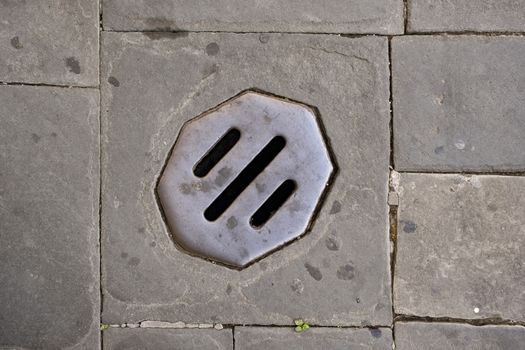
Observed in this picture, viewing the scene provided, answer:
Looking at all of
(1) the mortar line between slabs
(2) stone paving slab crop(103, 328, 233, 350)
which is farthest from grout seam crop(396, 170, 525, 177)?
(2) stone paving slab crop(103, 328, 233, 350)

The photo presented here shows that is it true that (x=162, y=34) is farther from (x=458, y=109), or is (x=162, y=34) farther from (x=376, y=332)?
(x=376, y=332)

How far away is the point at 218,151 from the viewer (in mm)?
1956

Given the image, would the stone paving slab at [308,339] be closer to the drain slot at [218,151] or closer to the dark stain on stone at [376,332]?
the dark stain on stone at [376,332]

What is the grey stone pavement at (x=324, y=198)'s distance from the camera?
1.86 metres

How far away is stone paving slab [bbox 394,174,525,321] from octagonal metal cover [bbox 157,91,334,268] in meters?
0.39

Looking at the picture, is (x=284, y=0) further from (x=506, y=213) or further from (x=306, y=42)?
(x=506, y=213)

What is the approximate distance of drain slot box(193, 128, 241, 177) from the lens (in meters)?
1.95

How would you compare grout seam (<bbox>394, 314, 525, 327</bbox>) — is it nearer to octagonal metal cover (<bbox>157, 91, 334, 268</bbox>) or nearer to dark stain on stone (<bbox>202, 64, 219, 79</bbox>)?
octagonal metal cover (<bbox>157, 91, 334, 268</bbox>)

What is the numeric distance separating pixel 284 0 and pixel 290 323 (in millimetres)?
1266

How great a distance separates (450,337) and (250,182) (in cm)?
99

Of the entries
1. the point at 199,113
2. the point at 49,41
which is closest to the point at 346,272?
the point at 199,113

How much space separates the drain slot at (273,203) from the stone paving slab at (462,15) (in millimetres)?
808

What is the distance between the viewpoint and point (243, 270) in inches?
74.0

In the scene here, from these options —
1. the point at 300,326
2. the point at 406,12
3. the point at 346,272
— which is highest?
the point at 406,12
